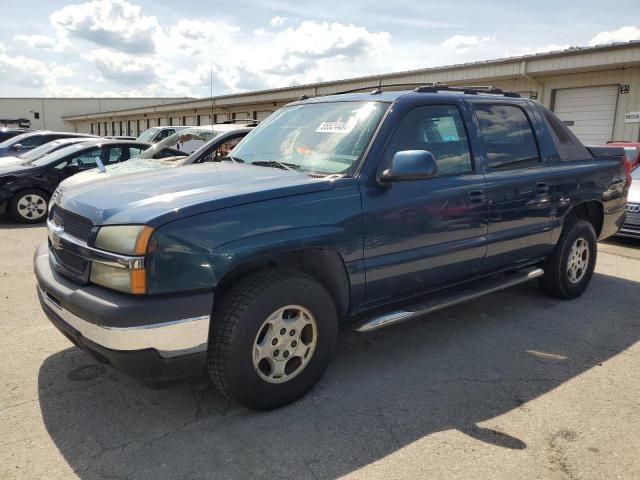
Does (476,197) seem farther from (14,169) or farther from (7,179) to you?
(14,169)

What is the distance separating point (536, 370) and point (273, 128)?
8.71 ft

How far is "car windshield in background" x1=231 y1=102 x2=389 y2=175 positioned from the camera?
3461 mm

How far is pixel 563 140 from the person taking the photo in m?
4.91

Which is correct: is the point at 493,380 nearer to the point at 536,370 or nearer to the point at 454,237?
the point at 536,370

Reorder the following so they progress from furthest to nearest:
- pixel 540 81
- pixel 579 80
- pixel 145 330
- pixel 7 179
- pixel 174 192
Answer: pixel 540 81 < pixel 579 80 < pixel 7 179 < pixel 174 192 < pixel 145 330

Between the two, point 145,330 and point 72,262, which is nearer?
point 145,330

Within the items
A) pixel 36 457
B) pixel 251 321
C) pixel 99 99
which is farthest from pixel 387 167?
pixel 99 99

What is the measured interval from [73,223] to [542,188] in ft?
11.8

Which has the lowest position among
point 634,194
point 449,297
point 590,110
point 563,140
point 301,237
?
point 449,297

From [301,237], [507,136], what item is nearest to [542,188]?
[507,136]

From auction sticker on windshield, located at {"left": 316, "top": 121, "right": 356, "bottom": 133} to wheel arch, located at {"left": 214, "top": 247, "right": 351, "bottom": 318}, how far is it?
94cm

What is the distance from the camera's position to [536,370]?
3689 millimetres

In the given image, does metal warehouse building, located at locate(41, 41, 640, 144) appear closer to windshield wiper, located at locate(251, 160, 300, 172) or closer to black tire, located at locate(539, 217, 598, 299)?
black tire, located at locate(539, 217, 598, 299)

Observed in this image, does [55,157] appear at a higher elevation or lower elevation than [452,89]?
lower
